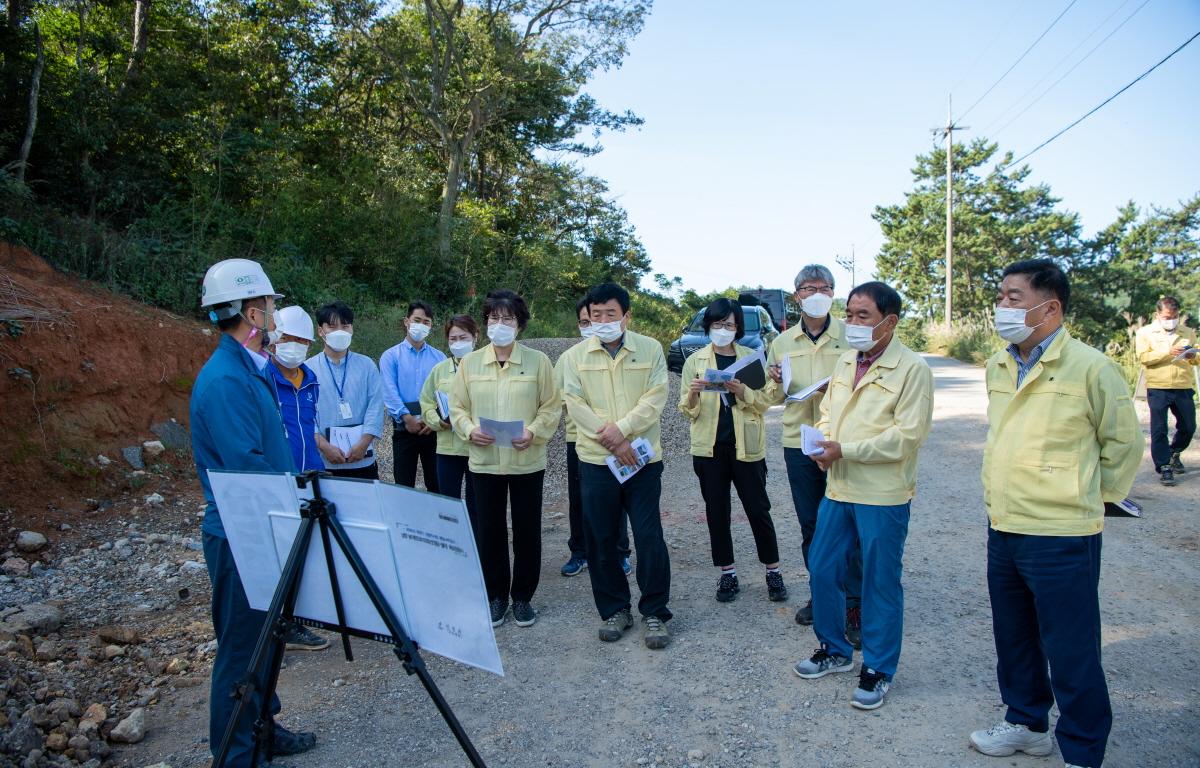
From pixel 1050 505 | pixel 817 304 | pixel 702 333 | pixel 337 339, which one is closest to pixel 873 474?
pixel 1050 505

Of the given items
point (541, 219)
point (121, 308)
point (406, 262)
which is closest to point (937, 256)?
point (541, 219)

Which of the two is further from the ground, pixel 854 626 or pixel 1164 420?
pixel 1164 420

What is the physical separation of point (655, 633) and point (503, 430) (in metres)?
1.53

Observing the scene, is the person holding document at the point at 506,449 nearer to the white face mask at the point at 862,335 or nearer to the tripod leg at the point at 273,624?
the white face mask at the point at 862,335

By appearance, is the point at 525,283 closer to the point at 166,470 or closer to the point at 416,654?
the point at 166,470

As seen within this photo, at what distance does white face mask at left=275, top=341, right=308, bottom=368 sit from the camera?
15.2 ft

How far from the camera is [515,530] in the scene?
5.01 metres

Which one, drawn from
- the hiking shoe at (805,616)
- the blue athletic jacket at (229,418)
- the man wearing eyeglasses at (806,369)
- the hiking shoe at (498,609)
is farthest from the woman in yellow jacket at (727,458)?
the blue athletic jacket at (229,418)

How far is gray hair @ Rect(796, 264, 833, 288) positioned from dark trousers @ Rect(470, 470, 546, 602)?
2.13m

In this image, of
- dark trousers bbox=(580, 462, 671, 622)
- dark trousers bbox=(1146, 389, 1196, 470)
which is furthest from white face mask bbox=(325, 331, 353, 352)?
dark trousers bbox=(1146, 389, 1196, 470)

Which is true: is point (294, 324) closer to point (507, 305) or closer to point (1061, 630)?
point (507, 305)

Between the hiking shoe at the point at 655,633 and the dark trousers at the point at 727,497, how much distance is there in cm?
78

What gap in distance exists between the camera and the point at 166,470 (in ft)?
25.9

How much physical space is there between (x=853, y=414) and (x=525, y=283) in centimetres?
2141
